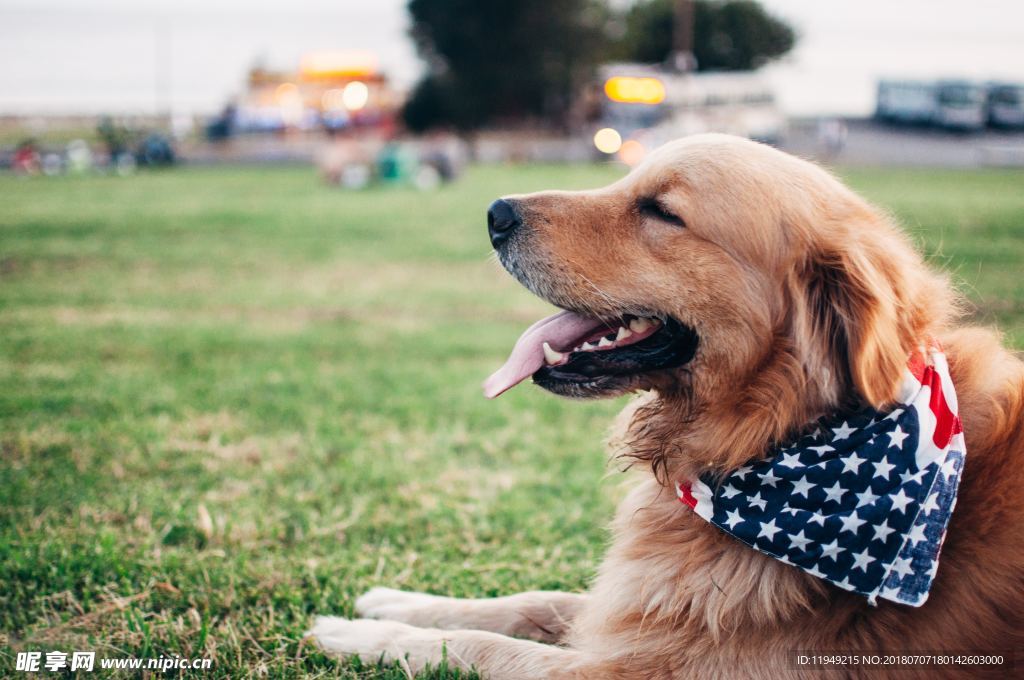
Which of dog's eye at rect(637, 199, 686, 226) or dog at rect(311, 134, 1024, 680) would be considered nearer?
dog at rect(311, 134, 1024, 680)

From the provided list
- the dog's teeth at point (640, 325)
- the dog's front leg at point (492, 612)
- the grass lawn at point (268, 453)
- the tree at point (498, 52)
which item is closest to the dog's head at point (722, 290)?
the dog's teeth at point (640, 325)

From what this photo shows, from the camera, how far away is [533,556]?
3.55 metres

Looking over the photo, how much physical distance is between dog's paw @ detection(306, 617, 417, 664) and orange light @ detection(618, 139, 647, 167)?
3428cm

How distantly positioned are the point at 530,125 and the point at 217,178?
32.0 meters

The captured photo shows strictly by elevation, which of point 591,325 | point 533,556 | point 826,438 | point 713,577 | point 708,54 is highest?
point 708,54

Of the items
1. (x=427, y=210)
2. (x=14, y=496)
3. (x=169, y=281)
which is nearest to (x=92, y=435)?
(x=14, y=496)

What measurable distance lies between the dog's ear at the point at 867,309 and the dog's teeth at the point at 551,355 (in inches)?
34.0

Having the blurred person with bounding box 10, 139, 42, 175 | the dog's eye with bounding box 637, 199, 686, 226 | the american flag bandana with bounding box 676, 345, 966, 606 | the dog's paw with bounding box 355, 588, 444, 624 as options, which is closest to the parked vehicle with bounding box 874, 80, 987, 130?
the dog's eye with bounding box 637, 199, 686, 226

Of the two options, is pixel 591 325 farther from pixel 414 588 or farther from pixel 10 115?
pixel 10 115

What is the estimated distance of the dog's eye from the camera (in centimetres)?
276

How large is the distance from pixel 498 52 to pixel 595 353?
179 feet

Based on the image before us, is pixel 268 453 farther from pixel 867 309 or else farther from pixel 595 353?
pixel 867 309

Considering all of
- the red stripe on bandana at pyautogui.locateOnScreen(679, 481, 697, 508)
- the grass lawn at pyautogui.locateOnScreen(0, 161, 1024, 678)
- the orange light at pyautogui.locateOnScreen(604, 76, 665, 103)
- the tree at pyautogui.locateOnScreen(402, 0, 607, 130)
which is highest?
the tree at pyautogui.locateOnScreen(402, 0, 607, 130)

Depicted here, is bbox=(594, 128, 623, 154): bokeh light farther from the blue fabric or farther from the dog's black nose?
the blue fabric
